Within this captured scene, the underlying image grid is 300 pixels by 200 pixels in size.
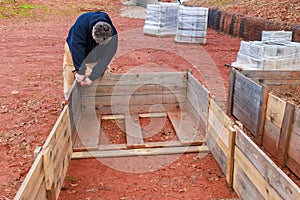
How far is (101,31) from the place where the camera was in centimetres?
423

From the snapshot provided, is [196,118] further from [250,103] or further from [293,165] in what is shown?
[293,165]

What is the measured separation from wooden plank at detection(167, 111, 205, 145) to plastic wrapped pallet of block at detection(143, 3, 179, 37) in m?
8.42

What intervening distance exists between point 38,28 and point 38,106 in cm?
1129

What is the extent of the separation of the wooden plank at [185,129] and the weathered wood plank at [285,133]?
1.01m

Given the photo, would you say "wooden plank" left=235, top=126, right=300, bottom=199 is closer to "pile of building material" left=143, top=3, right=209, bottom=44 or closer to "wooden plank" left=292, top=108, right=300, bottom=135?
"wooden plank" left=292, top=108, right=300, bottom=135

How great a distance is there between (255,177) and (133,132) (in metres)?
2.23

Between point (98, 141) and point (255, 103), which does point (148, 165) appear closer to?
point (98, 141)

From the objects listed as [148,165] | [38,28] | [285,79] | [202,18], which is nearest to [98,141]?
[148,165]

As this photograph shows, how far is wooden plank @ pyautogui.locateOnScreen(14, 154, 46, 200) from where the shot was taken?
221 cm

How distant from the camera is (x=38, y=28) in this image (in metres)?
16.2

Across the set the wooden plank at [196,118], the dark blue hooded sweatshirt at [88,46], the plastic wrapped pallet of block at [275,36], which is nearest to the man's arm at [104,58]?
the dark blue hooded sweatshirt at [88,46]

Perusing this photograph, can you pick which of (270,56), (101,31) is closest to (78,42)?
(101,31)

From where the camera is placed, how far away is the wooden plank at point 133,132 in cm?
444

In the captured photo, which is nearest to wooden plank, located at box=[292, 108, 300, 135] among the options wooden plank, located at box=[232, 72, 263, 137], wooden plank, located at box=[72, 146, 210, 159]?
wooden plank, located at box=[232, 72, 263, 137]
